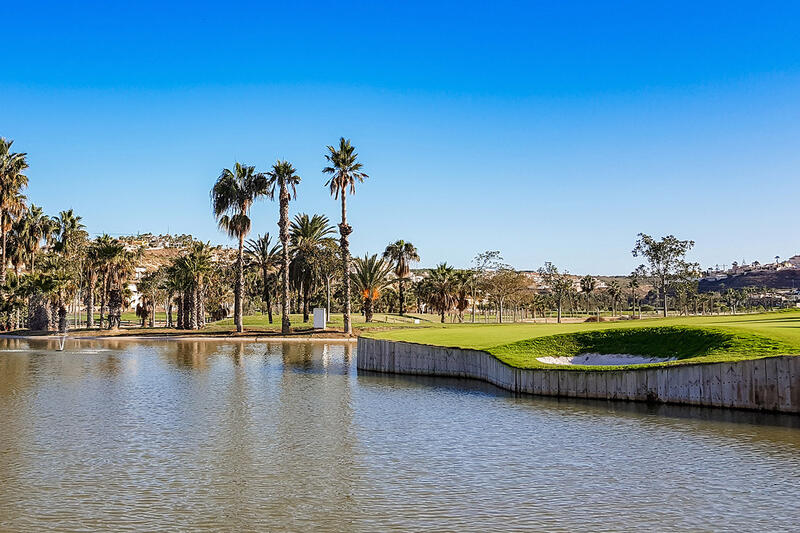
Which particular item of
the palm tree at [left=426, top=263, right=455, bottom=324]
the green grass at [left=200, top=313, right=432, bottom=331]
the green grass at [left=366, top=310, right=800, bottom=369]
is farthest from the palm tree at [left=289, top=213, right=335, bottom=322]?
the green grass at [left=366, top=310, right=800, bottom=369]

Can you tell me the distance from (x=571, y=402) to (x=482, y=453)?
381 inches

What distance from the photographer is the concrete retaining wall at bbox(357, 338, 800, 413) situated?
77.6 feet

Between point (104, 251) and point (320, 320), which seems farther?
point (104, 251)

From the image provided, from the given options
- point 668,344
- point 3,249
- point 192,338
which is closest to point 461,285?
point 192,338

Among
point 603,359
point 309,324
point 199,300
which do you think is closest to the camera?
point 603,359

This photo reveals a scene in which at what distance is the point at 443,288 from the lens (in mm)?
114188

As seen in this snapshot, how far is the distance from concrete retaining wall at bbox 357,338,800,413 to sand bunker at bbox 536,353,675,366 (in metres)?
2.54

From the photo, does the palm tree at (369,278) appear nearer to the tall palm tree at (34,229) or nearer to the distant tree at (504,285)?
the distant tree at (504,285)

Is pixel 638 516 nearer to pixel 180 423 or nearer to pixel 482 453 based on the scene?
pixel 482 453

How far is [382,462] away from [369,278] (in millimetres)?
74614

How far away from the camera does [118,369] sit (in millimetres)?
42500

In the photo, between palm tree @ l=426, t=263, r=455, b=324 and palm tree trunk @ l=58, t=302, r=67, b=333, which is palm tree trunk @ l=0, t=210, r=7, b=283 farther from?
palm tree @ l=426, t=263, r=455, b=324

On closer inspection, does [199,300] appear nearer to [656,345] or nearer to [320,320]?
[320,320]

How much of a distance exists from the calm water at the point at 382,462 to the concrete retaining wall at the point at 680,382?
2.47ft
